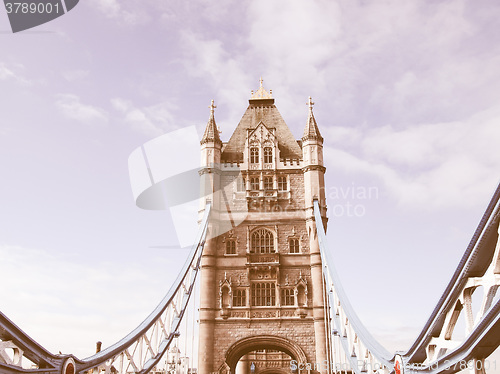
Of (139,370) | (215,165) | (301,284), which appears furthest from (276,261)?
(139,370)

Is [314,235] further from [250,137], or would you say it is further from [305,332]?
[250,137]

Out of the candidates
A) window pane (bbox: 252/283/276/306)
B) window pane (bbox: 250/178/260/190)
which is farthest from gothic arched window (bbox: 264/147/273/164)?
window pane (bbox: 252/283/276/306)

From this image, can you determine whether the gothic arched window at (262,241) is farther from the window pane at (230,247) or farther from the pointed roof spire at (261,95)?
the pointed roof spire at (261,95)

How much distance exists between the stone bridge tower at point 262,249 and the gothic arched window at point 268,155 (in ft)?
0.32

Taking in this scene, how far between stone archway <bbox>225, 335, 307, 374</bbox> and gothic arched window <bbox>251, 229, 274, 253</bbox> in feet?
18.3

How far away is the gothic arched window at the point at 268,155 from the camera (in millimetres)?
37906

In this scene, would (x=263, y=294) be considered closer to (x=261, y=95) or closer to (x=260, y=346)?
(x=260, y=346)

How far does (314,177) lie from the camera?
119 ft

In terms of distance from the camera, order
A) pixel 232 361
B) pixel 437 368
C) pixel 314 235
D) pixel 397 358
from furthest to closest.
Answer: pixel 314 235, pixel 232 361, pixel 397 358, pixel 437 368

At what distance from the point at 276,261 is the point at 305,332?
470cm

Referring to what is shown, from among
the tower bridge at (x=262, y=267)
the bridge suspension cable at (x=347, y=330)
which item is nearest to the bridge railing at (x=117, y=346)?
the tower bridge at (x=262, y=267)

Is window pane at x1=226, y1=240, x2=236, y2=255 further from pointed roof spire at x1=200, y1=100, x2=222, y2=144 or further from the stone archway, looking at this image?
pointed roof spire at x1=200, y1=100, x2=222, y2=144

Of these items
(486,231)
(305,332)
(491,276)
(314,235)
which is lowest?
(491,276)

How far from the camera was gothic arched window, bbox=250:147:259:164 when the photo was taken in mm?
37975
